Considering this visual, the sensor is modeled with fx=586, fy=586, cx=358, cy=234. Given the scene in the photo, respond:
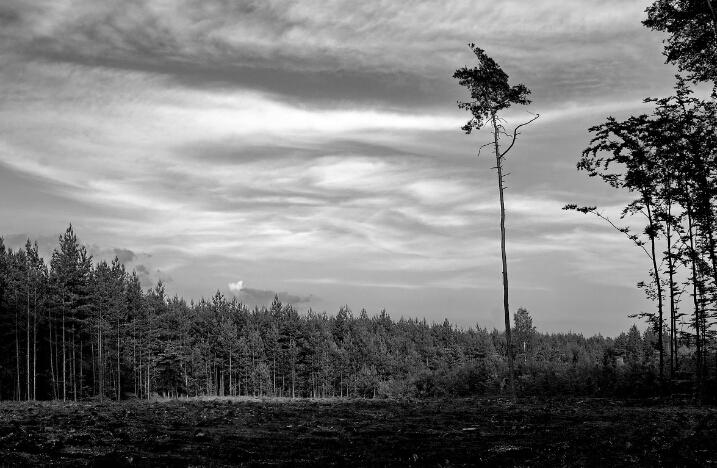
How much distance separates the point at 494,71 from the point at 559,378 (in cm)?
2417

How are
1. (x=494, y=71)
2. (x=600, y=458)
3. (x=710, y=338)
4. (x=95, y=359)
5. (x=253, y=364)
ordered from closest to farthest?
(x=600, y=458), (x=494, y=71), (x=710, y=338), (x=95, y=359), (x=253, y=364)

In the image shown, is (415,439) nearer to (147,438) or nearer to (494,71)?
(147,438)

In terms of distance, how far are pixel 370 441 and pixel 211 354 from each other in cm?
12731

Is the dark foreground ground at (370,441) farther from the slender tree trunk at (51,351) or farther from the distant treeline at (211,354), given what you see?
the slender tree trunk at (51,351)

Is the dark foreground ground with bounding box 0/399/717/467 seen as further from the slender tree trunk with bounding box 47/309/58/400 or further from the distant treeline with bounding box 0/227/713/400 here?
the slender tree trunk with bounding box 47/309/58/400

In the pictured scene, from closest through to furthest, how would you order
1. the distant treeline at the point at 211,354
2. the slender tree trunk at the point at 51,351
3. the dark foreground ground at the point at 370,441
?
the dark foreground ground at the point at 370,441
the distant treeline at the point at 211,354
the slender tree trunk at the point at 51,351

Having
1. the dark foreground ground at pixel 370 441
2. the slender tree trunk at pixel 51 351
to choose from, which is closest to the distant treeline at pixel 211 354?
the slender tree trunk at pixel 51 351

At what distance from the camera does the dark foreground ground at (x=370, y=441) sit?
1244 cm

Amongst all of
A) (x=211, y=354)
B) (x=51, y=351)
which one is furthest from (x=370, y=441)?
(x=211, y=354)

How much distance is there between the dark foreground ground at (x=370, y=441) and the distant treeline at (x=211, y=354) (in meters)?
24.1

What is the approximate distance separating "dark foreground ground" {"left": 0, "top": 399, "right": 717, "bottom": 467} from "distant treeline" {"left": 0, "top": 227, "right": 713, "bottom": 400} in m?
24.1

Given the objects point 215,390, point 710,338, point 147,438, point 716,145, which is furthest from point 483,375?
point 215,390

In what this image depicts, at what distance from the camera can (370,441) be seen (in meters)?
16.3

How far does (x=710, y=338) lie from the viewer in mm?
42938
